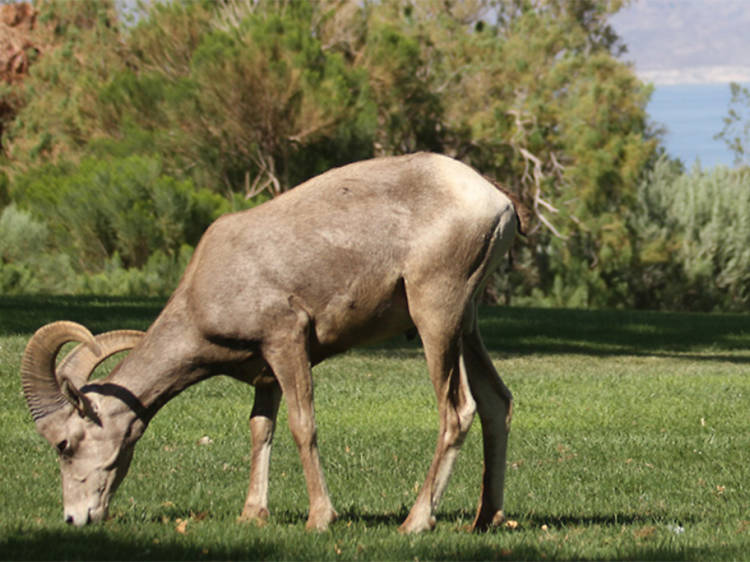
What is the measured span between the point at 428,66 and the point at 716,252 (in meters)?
11.5

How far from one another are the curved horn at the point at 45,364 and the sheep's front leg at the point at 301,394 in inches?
40.5

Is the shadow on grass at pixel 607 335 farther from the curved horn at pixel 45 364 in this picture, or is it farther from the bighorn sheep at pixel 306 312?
the curved horn at pixel 45 364

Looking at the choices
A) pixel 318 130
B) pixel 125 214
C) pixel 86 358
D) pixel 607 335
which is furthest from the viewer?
pixel 318 130

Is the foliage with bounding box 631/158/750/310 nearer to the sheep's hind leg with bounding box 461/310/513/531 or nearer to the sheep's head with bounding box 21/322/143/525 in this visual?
the sheep's hind leg with bounding box 461/310/513/531

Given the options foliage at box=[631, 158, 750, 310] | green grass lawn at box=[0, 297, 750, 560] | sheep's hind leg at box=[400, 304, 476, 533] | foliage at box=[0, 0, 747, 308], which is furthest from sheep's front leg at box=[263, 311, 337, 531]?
foliage at box=[631, 158, 750, 310]

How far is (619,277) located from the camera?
38281 mm

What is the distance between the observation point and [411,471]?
8867 millimetres

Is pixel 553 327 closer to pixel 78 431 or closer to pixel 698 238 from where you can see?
pixel 78 431

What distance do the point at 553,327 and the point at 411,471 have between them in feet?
42.8

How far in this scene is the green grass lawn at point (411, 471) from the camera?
19.5 ft

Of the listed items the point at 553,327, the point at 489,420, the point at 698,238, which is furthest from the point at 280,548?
the point at 698,238

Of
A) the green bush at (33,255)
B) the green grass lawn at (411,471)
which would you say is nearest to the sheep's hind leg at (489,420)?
the green grass lawn at (411,471)

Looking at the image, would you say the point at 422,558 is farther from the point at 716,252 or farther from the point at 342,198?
the point at 716,252

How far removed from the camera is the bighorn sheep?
6043 millimetres
